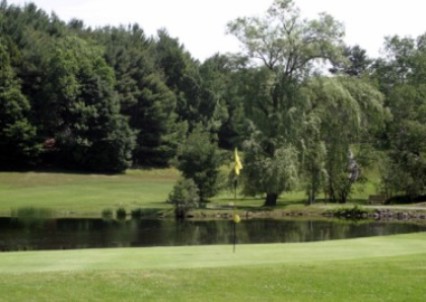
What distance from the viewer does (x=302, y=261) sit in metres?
18.7

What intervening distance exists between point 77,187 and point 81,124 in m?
16.5

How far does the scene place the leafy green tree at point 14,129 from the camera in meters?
81.3

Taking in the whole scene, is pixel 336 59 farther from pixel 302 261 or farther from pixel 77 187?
pixel 302 261

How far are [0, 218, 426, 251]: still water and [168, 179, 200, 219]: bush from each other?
12.6 ft

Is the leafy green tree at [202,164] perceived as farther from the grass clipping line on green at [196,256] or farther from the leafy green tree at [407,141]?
the grass clipping line on green at [196,256]

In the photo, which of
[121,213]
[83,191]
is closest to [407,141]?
[121,213]

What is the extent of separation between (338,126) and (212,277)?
41.1 m

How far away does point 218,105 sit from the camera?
98.1m

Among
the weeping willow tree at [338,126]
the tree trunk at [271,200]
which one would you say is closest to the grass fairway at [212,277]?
the weeping willow tree at [338,126]

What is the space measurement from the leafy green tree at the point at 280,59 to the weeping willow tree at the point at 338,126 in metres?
1.59

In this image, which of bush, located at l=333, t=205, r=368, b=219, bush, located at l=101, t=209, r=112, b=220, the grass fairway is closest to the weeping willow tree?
bush, located at l=333, t=205, r=368, b=219

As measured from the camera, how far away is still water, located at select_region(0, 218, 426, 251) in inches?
1307

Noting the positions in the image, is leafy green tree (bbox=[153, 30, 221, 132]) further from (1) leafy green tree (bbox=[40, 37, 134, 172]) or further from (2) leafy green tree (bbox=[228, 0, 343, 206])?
(2) leafy green tree (bbox=[228, 0, 343, 206])

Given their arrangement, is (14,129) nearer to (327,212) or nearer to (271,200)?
(271,200)
